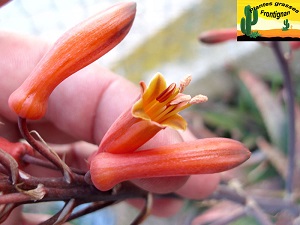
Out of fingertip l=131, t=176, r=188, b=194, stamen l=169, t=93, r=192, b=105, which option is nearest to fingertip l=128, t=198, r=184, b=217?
fingertip l=131, t=176, r=188, b=194

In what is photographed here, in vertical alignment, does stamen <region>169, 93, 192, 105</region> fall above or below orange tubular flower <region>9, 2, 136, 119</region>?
below

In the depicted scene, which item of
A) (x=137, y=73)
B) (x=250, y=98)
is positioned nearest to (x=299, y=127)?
(x=250, y=98)

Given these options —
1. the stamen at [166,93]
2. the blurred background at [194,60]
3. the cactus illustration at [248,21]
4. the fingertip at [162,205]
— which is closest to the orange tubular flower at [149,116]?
the stamen at [166,93]

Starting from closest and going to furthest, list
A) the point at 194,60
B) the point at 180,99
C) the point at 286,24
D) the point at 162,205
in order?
1. the point at 180,99
2. the point at 286,24
3. the point at 162,205
4. the point at 194,60

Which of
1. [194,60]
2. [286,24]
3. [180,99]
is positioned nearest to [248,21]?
[286,24]

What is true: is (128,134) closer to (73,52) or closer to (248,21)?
(73,52)

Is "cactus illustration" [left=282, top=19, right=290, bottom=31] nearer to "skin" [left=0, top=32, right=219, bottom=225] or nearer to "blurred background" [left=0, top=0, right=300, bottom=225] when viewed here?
"skin" [left=0, top=32, right=219, bottom=225]

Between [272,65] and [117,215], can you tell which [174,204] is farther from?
[272,65]
